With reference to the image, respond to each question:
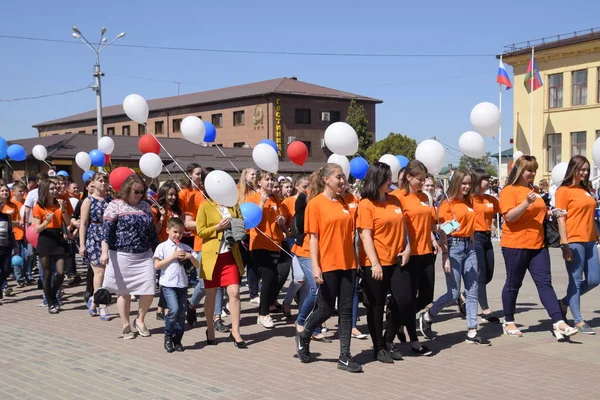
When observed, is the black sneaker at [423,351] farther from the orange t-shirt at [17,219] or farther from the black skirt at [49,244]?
the orange t-shirt at [17,219]

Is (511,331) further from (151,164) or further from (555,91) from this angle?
(555,91)

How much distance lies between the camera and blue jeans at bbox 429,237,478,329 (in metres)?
7.92

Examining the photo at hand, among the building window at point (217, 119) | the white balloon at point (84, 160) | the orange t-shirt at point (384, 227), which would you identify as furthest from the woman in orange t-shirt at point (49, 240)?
the building window at point (217, 119)

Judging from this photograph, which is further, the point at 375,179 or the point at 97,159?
the point at 97,159

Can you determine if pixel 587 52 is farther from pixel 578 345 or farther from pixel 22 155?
pixel 578 345

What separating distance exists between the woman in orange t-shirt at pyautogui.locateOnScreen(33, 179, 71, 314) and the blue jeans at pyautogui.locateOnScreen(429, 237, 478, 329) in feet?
17.9

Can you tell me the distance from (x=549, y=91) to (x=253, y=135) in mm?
27191

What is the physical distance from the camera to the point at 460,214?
820 cm

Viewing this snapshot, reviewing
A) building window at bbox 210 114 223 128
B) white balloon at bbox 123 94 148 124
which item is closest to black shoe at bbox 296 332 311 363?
white balloon at bbox 123 94 148 124

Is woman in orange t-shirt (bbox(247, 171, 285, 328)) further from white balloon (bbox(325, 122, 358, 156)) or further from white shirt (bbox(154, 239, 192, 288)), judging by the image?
white shirt (bbox(154, 239, 192, 288))

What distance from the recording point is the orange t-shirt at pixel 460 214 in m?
8.09

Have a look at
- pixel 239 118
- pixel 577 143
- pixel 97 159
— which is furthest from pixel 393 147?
pixel 97 159

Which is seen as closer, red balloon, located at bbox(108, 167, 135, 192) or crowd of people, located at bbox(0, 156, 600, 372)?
crowd of people, located at bbox(0, 156, 600, 372)

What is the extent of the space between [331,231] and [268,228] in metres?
2.51
